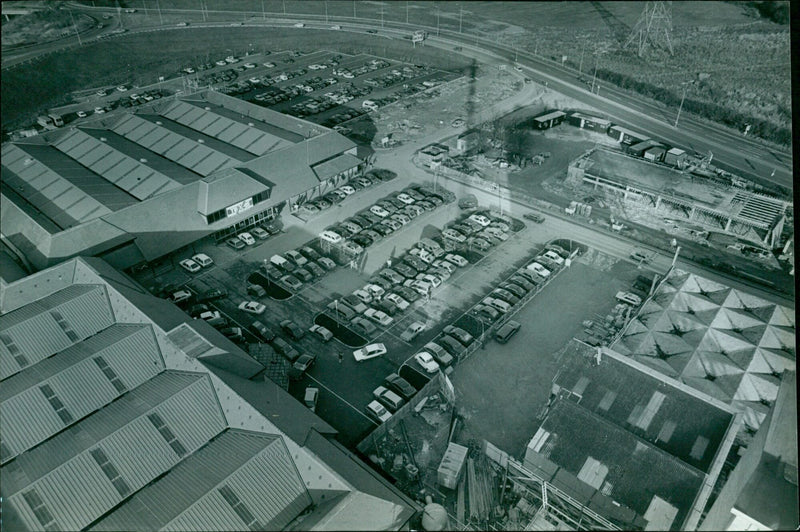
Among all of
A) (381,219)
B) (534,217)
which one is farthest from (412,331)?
(534,217)

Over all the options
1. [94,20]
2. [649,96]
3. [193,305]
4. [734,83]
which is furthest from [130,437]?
[94,20]

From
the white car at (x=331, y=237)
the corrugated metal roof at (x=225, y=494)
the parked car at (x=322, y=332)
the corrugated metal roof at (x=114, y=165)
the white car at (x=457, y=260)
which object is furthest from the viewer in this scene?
the white car at (x=331, y=237)

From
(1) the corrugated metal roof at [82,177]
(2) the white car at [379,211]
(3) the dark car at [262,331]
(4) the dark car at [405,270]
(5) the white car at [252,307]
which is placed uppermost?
(1) the corrugated metal roof at [82,177]

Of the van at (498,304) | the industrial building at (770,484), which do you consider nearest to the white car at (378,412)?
the van at (498,304)

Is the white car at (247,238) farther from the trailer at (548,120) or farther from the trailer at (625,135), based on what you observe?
the trailer at (625,135)

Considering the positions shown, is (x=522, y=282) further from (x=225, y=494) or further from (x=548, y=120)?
(x=548, y=120)

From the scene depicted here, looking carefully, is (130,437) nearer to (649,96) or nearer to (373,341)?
(373,341)
